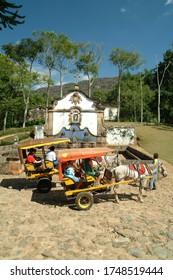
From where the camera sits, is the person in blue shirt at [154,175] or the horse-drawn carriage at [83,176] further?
the person in blue shirt at [154,175]

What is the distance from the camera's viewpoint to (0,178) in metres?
13.9

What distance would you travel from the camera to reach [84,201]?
362 inches

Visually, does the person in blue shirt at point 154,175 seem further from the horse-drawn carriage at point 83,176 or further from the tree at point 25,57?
the tree at point 25,57

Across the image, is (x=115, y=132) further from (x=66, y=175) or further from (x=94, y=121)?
(x=66, y=175)

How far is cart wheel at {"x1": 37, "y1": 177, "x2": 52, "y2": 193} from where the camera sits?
1123cm

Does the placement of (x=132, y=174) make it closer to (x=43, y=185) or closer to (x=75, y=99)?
(x=43, y=185)

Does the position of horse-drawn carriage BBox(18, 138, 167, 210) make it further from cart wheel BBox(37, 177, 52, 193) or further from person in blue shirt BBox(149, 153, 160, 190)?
person in blue shirt BBox(149, 153, 160, 190)

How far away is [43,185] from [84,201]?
110 inches

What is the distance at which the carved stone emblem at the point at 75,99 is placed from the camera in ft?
101

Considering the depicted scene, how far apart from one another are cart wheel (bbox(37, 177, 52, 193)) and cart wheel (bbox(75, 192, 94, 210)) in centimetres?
263

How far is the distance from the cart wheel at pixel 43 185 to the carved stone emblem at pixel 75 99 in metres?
20.8

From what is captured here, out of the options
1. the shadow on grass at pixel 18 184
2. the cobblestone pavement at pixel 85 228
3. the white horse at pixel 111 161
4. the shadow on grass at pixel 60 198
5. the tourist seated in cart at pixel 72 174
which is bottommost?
the shadow on grass at pixel 60 198

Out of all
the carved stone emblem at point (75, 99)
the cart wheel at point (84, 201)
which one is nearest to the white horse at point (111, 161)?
the cart wheel at point (84, 201)

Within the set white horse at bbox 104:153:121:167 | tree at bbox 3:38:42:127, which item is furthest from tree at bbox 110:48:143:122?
white horse at bbox 104:153:121:167
